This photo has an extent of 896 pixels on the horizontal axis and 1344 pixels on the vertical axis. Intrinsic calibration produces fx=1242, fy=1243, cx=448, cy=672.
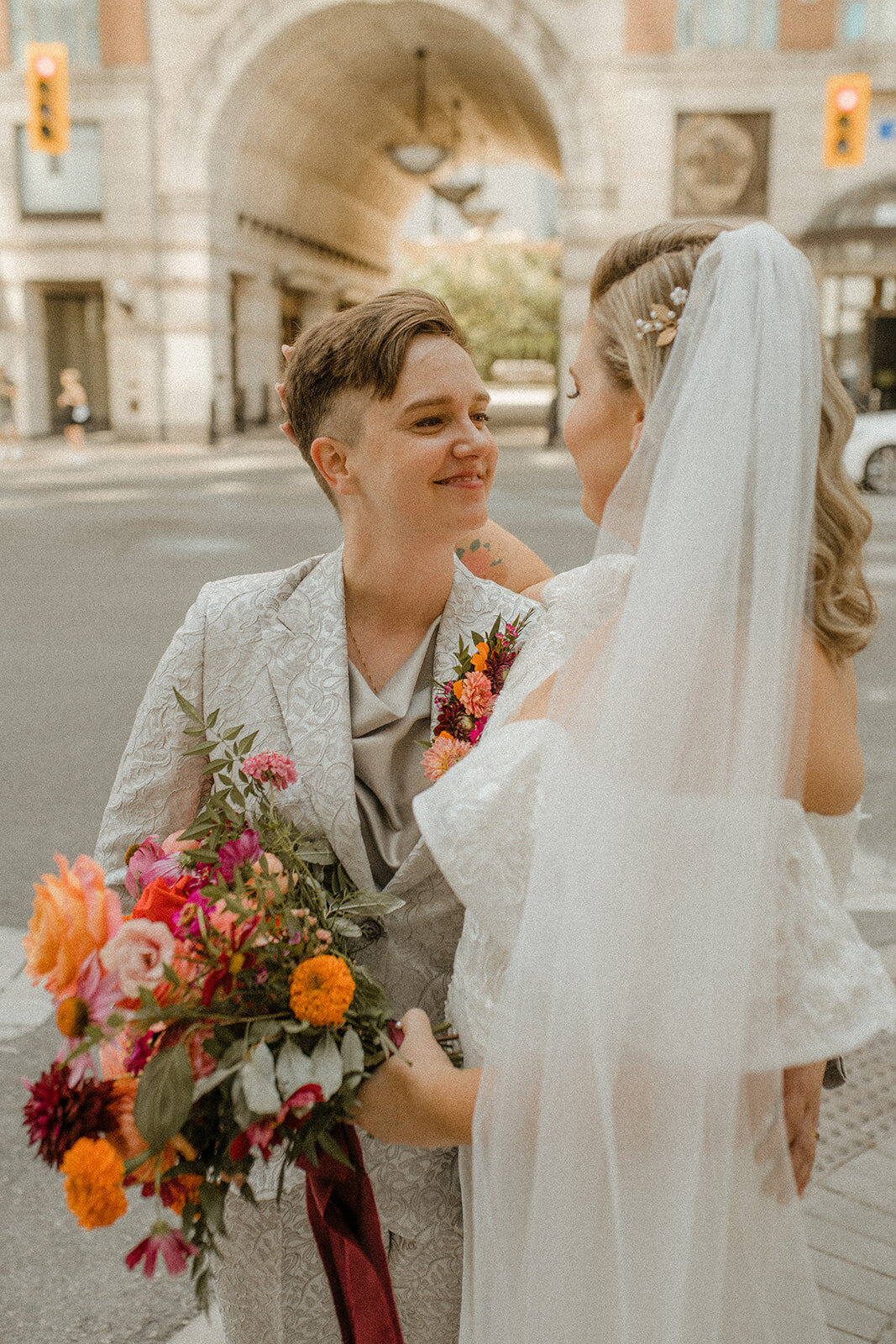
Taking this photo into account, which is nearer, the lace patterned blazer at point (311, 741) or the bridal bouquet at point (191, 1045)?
the bridal bouquet at point (191, 1045)

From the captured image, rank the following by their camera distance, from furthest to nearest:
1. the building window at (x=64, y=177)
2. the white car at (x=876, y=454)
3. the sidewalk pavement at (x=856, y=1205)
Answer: the building window at (x=64, y=177) → the white car at (x=876, y=454) → the sidewalk pavement at (x=856, y=1205)

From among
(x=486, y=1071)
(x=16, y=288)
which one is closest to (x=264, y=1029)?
(x=486, y=1071)

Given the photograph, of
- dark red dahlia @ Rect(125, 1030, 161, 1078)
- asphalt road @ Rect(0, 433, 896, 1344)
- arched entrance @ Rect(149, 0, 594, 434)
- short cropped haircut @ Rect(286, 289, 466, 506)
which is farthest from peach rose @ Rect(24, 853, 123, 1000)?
arched entrance @ Rect(149, 0, 594, 434)

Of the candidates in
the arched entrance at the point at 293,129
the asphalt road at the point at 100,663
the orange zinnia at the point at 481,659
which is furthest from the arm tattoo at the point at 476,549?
the arched entrance at the point at 293,129

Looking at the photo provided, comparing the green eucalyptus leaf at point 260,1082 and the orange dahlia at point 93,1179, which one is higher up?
the green eucalyptus leaf at point 260,1082

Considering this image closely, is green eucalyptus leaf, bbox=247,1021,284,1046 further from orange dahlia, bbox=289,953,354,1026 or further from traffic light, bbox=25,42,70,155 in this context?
traffic light, bbox=25,42,70,155

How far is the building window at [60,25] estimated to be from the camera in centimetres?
2756

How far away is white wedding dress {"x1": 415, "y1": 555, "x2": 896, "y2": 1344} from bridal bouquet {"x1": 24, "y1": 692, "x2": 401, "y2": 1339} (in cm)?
22

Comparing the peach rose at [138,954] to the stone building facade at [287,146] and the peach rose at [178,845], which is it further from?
the stone building facade at [287,146]

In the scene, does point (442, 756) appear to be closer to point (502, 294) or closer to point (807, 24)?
point (807, 24)

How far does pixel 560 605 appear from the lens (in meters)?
1.92

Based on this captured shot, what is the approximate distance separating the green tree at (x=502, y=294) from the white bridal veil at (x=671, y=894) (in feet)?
172

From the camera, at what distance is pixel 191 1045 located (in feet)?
5.28

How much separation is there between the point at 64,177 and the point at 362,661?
29.8m
